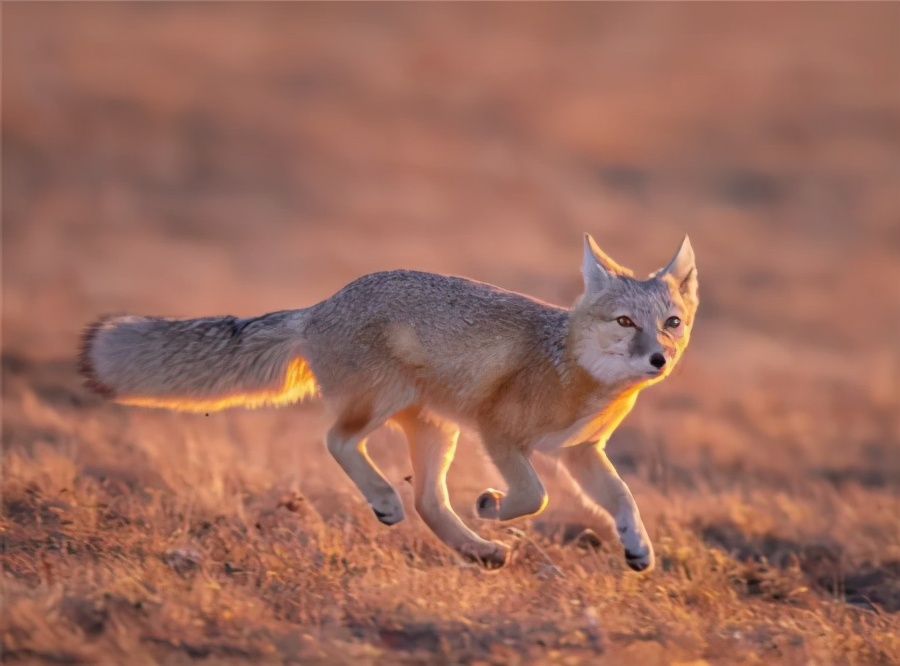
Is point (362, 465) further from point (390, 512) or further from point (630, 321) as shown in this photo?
point (630, 321)

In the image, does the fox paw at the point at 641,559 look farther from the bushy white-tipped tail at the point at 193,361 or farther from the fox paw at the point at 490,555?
the bushy white-tipped tail at the point at 193,361

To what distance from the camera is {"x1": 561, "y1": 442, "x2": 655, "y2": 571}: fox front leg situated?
19.5 feet

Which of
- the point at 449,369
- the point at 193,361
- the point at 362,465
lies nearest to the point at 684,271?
the point at 449,369

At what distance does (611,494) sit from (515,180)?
1733cm

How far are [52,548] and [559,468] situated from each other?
2.66 metres

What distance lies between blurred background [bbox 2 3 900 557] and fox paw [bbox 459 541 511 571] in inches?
75.1

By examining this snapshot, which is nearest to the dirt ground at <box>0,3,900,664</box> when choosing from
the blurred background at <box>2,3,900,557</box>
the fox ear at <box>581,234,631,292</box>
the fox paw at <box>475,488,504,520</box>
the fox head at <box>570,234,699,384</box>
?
the blurred background at <box>2,3,900,557</box>

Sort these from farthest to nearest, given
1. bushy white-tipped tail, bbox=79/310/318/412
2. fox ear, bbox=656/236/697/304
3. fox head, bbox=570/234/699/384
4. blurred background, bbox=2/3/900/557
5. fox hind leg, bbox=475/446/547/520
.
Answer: blurred background, bbox=2/3/900/557, bushy white-tipped tail, bbox=79/310/318/412, fox ear, bbox=656/236/697/304, fox hind leg, bbox=475/446/547/520, fox head, bbox=570/234/699/384

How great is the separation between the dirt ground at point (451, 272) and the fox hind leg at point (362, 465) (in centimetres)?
24

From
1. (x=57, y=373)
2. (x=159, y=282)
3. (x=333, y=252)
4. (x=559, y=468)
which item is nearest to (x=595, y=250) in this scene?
(x=559, y=468)

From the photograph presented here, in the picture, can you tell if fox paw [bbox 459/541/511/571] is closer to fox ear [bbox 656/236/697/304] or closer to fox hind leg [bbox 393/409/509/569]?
fox hind leg [bbox 393/409/509/569]

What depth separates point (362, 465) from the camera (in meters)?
6.18

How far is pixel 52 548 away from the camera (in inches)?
235

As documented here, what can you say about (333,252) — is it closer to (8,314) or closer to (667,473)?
(8,314)
